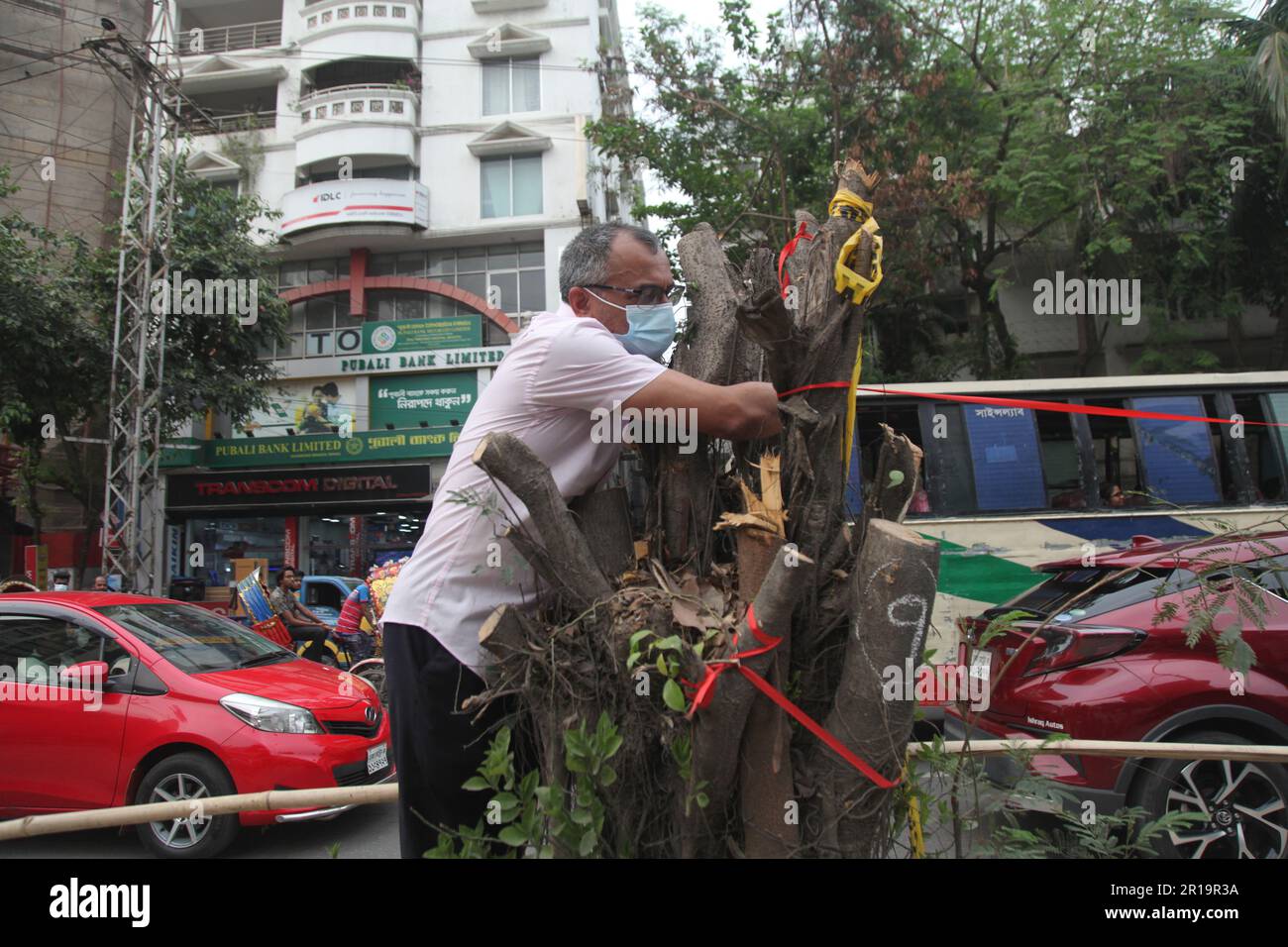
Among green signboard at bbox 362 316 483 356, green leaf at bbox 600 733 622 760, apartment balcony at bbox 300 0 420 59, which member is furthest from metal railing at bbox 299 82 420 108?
green leaf at bbox 600 733 622 760

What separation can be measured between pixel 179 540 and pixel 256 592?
407 inches

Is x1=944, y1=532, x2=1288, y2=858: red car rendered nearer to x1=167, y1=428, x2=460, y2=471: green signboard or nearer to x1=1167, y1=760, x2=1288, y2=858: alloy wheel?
x1=1167, y1=760, x2=1288, y2=858: alloy wheel

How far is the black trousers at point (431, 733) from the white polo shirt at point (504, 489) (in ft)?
0.14

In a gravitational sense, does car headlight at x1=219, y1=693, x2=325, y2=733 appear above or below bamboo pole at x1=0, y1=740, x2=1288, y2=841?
below

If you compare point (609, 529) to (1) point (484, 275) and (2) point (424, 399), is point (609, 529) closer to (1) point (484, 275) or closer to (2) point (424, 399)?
(2) point (424, 399)

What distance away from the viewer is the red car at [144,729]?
480 centimetres

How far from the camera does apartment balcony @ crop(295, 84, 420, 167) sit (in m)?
19.2

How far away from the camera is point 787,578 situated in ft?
4.28

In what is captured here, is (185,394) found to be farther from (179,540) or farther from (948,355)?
(948,355)

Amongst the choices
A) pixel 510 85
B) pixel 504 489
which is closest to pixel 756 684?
pixel 504 489

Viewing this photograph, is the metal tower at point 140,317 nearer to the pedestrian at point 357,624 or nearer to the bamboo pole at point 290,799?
the pedestrian at point 357,624

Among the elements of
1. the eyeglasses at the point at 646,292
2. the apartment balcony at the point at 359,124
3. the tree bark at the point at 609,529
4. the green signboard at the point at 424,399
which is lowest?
the tree bark at the point at 609,529

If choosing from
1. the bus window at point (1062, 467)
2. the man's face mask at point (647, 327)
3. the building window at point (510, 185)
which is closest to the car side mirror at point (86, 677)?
the man's face mask at point (647, 327)

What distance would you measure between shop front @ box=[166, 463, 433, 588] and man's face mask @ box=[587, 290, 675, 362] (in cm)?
1599
